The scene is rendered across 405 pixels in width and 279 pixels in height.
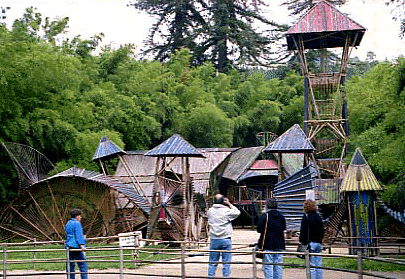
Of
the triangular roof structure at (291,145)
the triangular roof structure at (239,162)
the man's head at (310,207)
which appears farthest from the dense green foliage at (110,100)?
the man's head at (310,207)

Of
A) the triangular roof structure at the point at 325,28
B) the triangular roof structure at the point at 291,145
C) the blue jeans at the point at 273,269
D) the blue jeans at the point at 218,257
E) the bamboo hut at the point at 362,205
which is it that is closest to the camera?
the blue jeans at the point at 273,269

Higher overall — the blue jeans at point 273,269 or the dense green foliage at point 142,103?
the dense green foliage at point 142,103

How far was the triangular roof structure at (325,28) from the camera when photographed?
3086cm

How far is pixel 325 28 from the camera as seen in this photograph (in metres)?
30.8

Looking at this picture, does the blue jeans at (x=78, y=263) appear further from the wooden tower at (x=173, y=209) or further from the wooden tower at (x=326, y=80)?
the wooden tower at (x=326, y=80)

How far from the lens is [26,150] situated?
25312 mm

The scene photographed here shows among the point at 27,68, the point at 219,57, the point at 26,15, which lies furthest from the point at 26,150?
the point at 219,57

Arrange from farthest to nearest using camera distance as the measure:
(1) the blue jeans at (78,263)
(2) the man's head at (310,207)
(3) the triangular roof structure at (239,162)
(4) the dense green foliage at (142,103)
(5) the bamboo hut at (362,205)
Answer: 1. (3) the triangular roof structure at (239,162)
2. (4) the dense green foliage at (142,103)
3. (5) the bamboo hut at (362,205)
4. (1) the blue jeans at (78,263)
5. (2) the man's head at (310,207)

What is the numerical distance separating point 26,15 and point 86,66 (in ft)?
13.9

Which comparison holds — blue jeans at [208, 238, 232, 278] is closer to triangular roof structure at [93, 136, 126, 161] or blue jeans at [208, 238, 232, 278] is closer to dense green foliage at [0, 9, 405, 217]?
dense green foliage at [0, 9, 405, 217]

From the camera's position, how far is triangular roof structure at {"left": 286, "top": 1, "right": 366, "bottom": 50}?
101 feet

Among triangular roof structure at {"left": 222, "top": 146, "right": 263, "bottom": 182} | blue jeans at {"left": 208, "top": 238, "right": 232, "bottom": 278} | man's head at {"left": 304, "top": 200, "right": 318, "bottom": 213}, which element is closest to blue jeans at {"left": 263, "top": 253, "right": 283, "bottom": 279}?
blue jeans at {"left": 208, "top": 238, "right": 232, "bottom": 278}

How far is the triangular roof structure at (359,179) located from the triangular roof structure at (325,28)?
13.5 meters

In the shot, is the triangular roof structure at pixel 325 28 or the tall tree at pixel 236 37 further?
the tall tree at pixel 236 37
